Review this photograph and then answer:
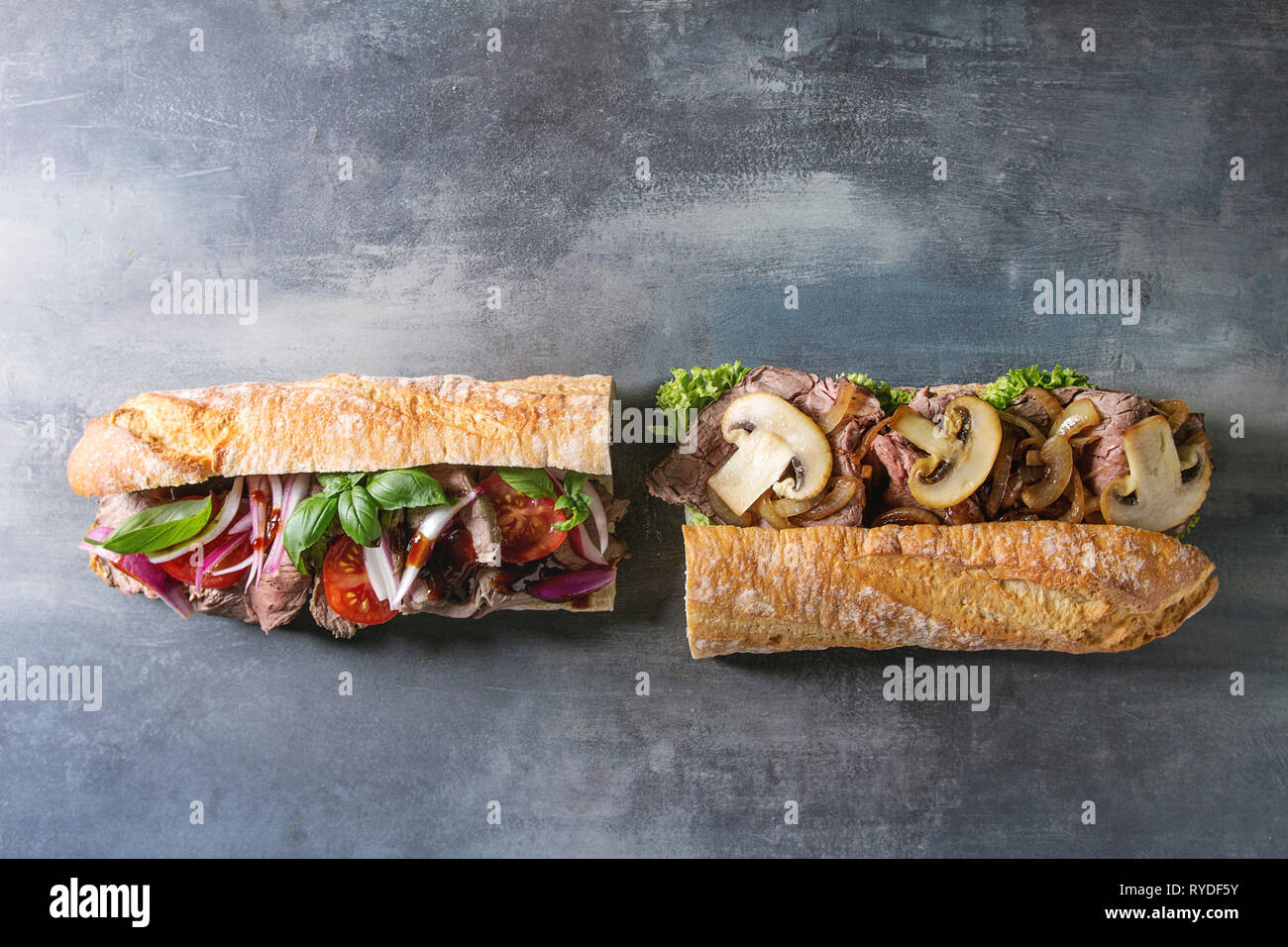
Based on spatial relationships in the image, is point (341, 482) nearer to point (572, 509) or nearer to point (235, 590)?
point (235, 590)

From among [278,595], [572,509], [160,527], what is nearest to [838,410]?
[572,509]

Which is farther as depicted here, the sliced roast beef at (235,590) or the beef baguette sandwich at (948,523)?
the sliced roast beef at (235,590)

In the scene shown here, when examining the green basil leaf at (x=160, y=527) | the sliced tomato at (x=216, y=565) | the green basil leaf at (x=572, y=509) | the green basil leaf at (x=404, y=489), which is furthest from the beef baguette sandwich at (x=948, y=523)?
the green basil leaf at (x=160, y=527)

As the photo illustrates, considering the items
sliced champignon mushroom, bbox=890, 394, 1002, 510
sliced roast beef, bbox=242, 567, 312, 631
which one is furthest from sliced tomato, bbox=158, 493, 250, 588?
sliced champignon mushroom, bbox=890, 394, 1002, 510

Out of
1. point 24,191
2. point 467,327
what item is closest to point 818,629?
point 467,327

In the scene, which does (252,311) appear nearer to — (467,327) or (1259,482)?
(467,327)

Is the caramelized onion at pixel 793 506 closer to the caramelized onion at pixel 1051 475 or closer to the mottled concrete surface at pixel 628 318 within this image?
the mottled concrete surface at pixel 628 318

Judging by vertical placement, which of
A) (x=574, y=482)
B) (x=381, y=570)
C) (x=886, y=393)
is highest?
(x=886, y=393)
